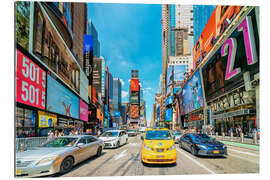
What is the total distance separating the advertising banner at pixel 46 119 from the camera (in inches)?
731

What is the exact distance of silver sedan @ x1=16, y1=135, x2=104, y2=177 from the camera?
19.3ft

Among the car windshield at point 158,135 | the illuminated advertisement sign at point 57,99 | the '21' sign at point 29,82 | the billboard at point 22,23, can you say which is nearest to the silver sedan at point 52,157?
the car windshield at point 158,135

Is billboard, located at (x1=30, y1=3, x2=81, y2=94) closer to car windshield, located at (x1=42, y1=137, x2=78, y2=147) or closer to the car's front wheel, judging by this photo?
car windshield, located at (x1=42, y1=137, x2=78, y2=147)

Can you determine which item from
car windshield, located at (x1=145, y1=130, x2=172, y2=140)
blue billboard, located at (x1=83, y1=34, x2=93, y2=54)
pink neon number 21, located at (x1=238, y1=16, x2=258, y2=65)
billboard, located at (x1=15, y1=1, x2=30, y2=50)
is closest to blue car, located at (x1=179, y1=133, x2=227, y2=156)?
car windshield, located at (x1=145, y1=130, x2=172, y2=140)

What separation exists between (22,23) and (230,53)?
76.1 ft

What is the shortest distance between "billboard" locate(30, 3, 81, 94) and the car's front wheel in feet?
44.4

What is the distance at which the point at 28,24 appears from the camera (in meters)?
15.5

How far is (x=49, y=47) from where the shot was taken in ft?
70.8

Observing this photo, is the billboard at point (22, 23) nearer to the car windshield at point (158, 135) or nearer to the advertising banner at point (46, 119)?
the advertising banner at point (46, 119)

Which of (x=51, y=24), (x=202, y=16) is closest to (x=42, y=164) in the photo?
(x=51, y=24)

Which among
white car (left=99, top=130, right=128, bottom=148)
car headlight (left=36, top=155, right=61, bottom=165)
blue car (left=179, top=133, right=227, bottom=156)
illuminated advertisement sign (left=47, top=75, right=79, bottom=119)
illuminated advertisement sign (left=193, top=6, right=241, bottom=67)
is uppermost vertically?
illuminated advertisement sign (left=193, top=6, right=241, bottom=67)

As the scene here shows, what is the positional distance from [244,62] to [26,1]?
23757 millimetres
